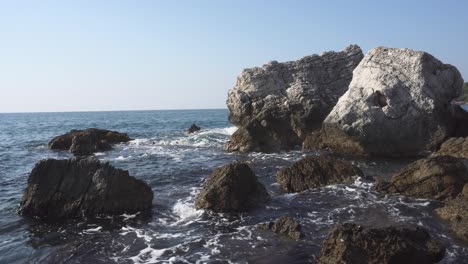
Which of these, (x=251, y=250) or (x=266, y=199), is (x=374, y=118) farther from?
(x=251, y=250)

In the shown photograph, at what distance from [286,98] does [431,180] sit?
59.3ft

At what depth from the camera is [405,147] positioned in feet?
83.4

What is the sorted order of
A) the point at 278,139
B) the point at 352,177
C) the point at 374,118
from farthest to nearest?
the point at 278,139, the point at 374,118, the point at 352,177

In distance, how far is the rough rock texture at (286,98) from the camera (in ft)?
100

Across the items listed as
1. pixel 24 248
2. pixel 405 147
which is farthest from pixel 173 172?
pixel 405 147

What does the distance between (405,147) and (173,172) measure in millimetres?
14681

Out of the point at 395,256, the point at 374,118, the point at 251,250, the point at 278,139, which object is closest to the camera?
the point at 395,256

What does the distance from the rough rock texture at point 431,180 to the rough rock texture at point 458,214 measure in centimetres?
92

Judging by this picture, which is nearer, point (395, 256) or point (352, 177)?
point (395, 256)

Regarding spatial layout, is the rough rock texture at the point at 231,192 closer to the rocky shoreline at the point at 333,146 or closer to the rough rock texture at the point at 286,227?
the rocky shoreline at the point at 333,146

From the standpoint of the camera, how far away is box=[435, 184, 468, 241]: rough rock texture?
A: 1122 centimetres

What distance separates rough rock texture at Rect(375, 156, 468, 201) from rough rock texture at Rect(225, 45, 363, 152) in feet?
47.3

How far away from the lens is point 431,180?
15.3 meters

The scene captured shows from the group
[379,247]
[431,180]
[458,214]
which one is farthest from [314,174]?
[379,247]
